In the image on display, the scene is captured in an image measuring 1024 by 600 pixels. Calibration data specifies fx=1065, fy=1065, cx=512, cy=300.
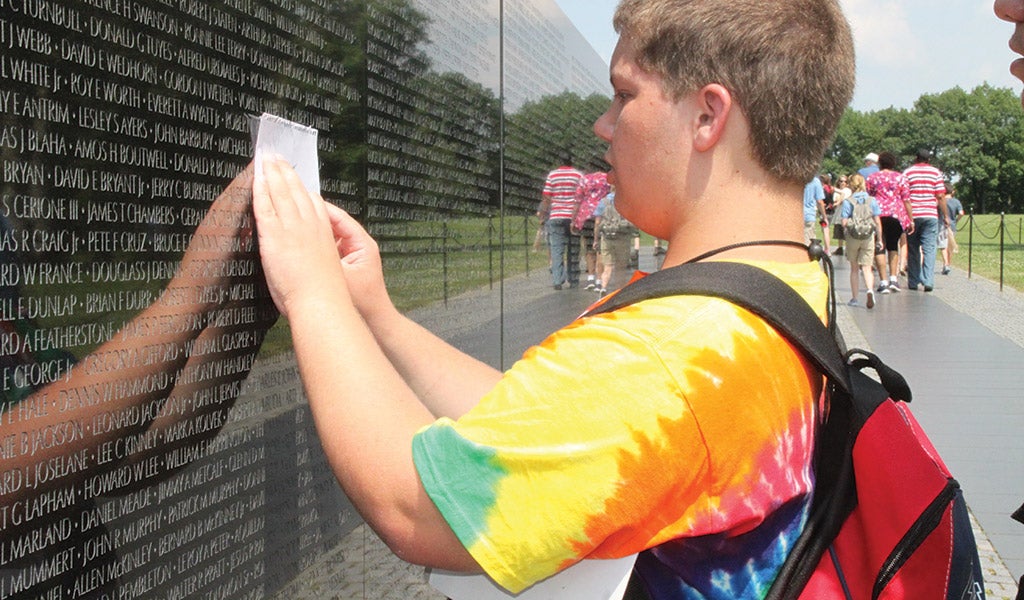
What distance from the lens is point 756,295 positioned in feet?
4.69

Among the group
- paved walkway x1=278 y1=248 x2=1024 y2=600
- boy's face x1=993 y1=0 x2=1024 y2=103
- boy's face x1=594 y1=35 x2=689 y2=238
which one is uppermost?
boy's face x1=993 y1=0 x2=1024 y2=103

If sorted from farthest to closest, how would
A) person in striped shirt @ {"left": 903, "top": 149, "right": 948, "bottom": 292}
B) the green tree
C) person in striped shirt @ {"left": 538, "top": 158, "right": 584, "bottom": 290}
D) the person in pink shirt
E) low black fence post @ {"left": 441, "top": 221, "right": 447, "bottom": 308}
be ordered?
the green tree → person in striped shirt @ {"left": 903, "top": 149, "right": 948, "bottom": 292} → the person in pink shirt → person in striped shirt @ {"left": 538, "top": 158, "right": 584, "bottom": 290} → low black fence post @ {"left": 441, "top": 221, "right": 447, "bottom": 308}

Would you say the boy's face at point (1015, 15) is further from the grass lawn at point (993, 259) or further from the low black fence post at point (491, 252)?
the grass lawn at point (993, 259)

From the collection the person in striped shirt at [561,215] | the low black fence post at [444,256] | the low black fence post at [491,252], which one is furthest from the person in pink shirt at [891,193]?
the low black fence post at [444,256]

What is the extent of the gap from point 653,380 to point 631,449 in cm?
9

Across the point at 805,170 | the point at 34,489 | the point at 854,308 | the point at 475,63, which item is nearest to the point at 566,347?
the point at 805,170

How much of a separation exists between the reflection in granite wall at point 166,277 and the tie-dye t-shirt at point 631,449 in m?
0.53

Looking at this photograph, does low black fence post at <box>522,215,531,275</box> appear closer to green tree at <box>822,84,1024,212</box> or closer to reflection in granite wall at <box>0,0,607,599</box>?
reflection in granite wall at <box>0,0,607,599</box>

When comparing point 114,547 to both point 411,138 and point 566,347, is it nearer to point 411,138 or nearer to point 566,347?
point 566,347

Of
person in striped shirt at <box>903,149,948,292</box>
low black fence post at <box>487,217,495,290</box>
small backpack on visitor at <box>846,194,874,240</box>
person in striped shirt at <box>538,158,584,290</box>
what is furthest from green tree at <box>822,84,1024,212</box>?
low black fence post at <box>487,217,495,290</box>

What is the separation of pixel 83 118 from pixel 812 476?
3.70 ft

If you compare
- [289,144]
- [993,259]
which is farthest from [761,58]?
[993,259]

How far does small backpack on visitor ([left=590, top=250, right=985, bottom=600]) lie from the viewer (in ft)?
4.59

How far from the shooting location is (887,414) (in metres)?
1.47
